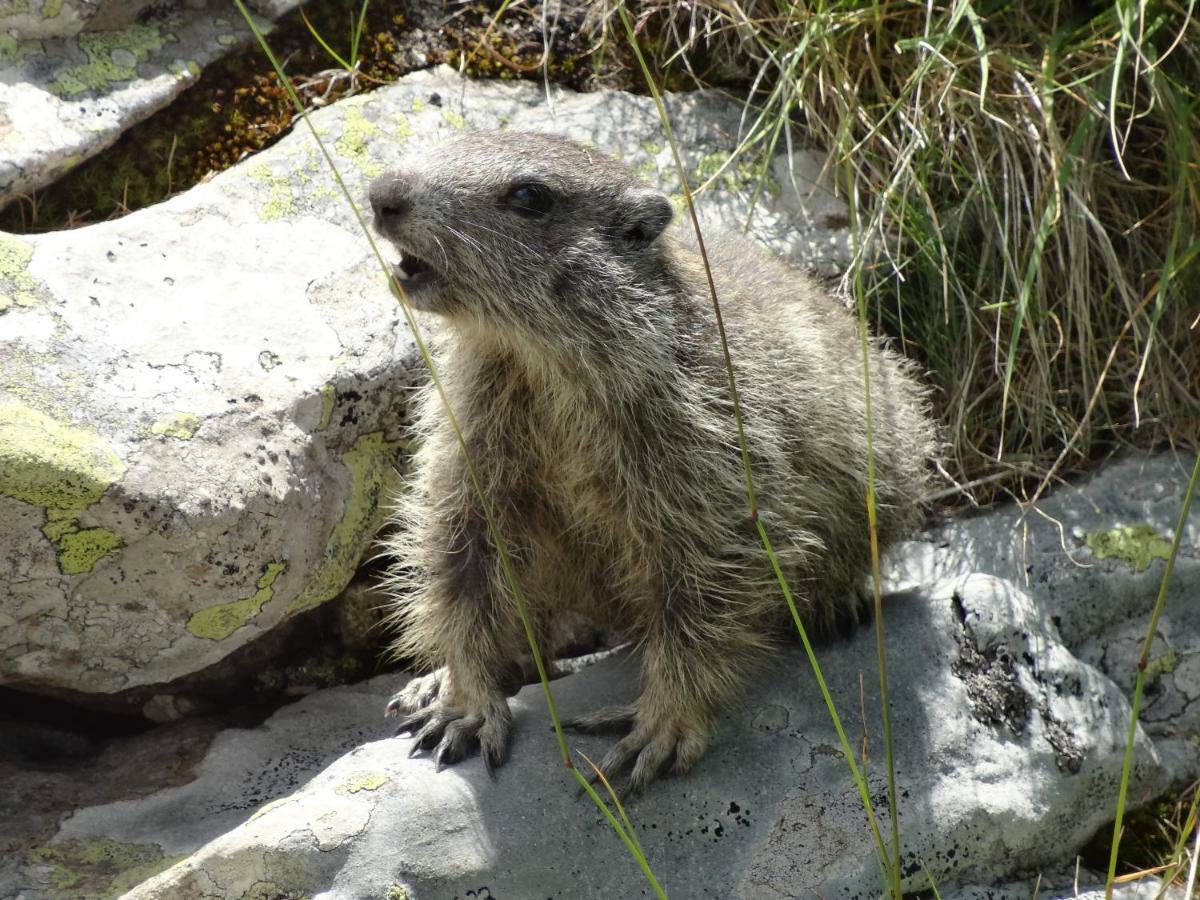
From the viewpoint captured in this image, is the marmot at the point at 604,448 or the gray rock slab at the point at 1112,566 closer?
the marmot at the point at 604,448

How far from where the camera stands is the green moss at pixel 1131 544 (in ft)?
20.1

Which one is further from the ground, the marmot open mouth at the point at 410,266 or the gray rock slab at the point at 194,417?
the marmot open mouth at the point at 410,266

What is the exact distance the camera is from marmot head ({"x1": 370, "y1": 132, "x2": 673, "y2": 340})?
187 inches

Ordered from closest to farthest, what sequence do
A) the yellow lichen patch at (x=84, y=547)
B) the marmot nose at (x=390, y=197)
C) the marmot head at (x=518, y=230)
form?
the marmot nose at (x=390, y=197) → the marmot head at (x=518, y=230) → the yellow lichen patch at (x=84, y=547)

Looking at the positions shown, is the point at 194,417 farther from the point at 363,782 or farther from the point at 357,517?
the point at 363,782

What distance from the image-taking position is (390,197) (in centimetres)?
463

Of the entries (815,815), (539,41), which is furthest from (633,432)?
(539,41)

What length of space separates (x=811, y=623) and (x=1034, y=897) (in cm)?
143

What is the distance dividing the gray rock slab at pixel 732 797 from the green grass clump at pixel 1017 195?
1.32m

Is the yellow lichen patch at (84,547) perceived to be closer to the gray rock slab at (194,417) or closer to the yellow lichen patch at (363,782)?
the gray rock slab at (194,417)

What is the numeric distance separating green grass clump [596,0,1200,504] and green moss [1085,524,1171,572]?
0.39m

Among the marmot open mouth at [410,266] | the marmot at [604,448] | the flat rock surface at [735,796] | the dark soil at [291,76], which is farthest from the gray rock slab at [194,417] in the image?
the marmot open mouth at [410,266]

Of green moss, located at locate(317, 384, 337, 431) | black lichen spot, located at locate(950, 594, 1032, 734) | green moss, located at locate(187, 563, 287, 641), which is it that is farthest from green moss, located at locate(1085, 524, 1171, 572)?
green moss, located at locate(187, 563, 287, 641)

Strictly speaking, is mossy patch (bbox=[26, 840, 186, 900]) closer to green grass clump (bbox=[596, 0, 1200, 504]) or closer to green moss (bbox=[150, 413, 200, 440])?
green moss (bbox=[150, 413, 200, 440])
